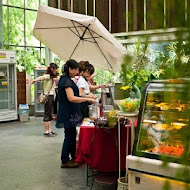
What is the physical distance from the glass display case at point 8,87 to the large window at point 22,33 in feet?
4.94

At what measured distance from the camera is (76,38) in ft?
21.7

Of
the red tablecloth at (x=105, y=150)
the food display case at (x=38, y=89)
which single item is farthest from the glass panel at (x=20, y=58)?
the red tablecloth at (x=105, y=150)

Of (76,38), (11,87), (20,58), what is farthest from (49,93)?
(20,58)


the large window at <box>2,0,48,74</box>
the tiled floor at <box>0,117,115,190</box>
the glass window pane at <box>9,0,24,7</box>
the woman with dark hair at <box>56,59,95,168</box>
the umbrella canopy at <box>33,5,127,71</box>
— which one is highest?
the glass window pane at <box>9,0,24,7</box>

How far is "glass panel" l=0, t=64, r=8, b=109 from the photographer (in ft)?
33.8

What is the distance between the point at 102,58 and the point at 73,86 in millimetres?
1980

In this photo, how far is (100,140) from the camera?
3951 mm

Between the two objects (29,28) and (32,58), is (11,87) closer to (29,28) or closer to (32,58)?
(32,58)

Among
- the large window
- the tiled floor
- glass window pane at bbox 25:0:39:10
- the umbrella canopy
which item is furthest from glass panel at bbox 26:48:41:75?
the umbrella canopy

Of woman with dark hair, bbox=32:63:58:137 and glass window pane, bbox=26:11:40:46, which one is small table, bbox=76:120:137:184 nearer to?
woman with dark hair, bbox=32:63:58:137

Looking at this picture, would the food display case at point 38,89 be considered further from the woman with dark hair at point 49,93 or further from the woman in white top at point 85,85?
the woman in white top at point 85,85

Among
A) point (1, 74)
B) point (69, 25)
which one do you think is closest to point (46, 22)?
point (69, 25)

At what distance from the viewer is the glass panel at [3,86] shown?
1031 centimetres

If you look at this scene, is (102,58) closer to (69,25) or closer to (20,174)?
(69,25)
